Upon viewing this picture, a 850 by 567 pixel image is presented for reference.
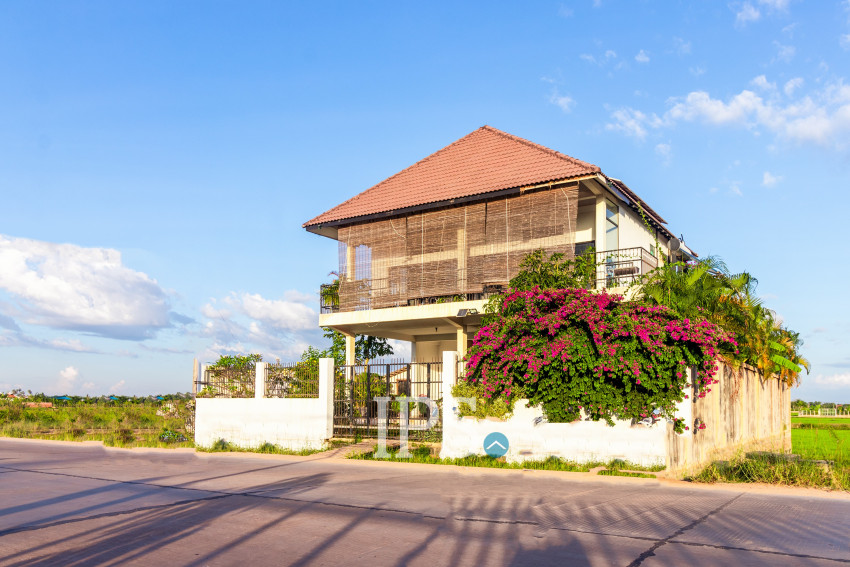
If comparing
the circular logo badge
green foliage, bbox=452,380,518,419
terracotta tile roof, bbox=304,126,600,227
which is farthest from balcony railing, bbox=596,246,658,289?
the circular logo badge

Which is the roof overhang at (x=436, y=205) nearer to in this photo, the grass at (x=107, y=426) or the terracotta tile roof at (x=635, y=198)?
the terracotta tile roof at (x=635, y=198)

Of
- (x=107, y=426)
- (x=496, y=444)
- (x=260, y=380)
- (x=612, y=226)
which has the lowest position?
(x=107, y=426)

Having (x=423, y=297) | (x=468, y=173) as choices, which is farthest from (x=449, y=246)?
(x=468, y=173)

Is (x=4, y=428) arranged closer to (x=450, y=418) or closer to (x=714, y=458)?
(x=450, y=418)

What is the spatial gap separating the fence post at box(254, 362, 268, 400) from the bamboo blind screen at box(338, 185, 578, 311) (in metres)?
3.85

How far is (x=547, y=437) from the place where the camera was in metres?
15.1

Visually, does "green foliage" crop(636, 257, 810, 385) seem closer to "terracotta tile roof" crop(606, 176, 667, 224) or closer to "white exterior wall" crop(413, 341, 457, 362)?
"terracotta tile roof" crop(606, 176, 667, 224)

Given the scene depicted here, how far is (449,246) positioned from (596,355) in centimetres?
857

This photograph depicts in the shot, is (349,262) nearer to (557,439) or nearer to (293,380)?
(293,380)

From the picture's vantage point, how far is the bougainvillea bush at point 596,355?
45.3ft

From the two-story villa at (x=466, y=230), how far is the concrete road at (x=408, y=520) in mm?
7961

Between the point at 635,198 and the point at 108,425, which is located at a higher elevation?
the point at 635,198

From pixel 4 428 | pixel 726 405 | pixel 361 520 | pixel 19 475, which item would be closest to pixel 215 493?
pixel 361 520

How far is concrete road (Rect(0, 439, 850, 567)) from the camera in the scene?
6.81 meters
